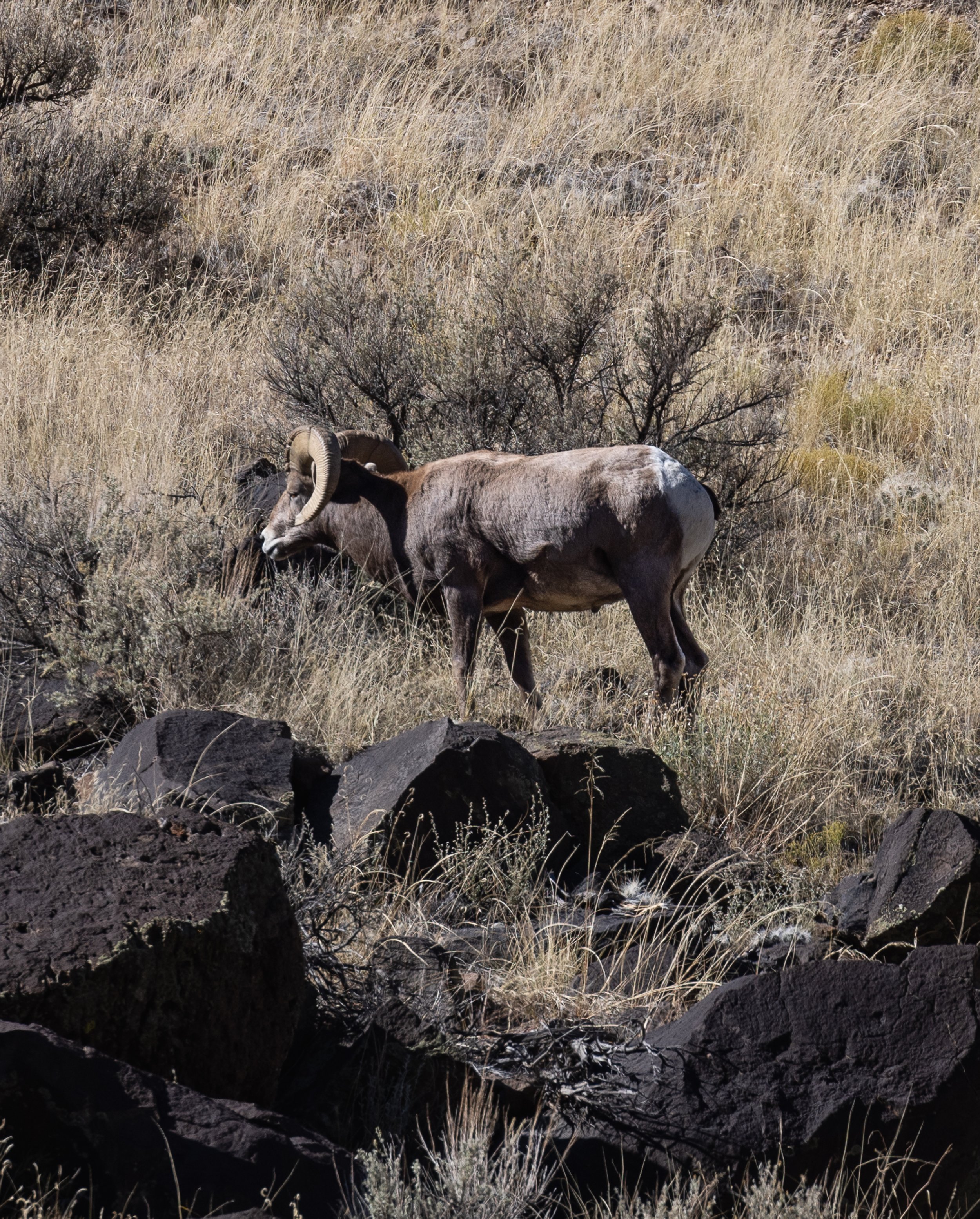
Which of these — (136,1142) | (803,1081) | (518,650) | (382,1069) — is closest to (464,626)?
(518,650)

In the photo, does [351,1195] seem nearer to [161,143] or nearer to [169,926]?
[169,926]

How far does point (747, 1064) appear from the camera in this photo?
352 cm

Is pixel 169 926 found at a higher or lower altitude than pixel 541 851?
higher

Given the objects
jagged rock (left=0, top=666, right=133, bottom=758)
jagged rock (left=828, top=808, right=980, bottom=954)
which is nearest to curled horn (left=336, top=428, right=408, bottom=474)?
jagged rock (left=0, top=666, right=133, bottom=758)

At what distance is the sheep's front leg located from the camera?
21.0ft

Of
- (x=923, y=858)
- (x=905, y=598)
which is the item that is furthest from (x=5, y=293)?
(x=923, y=858)

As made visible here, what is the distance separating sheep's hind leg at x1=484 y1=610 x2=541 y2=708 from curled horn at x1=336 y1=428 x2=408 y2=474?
114 cm

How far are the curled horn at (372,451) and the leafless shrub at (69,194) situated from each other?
7.21 m

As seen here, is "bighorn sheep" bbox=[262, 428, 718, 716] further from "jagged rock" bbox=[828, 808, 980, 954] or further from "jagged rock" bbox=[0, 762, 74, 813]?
"jagged rock" bbox=[0, 762, 74, 813]

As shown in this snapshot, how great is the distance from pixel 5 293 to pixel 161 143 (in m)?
3.64

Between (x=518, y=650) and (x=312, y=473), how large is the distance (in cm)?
152

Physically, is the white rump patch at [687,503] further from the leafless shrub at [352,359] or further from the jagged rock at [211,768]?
the leafless shrub at [352,359]

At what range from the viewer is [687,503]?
5.97 metres

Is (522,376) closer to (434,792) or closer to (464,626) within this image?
(464,626)
